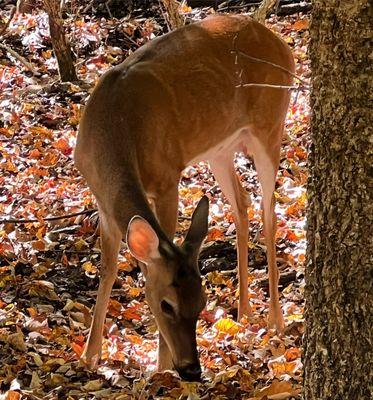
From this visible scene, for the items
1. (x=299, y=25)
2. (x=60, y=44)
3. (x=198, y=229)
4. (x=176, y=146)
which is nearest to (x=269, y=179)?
(x=176, y=146)

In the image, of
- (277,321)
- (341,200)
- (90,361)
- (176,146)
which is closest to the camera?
(341,200)

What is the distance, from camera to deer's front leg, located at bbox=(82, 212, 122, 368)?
5.85 m

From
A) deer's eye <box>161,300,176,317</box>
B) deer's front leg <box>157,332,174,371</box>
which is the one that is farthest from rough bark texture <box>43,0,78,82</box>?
deer's eye <box>161,300,176,317</box>

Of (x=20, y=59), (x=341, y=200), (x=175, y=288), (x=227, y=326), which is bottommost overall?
(x=227, y=326)

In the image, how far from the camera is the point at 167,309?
198 inches

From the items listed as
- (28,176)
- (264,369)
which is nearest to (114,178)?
(264,369)

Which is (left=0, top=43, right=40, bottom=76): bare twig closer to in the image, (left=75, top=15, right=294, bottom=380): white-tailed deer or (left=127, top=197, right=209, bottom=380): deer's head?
(left=75, top=15, right=294, bottom=380): white-tailed deer

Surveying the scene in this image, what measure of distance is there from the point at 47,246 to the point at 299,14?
5.76 meters

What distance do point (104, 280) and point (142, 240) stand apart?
107 cm

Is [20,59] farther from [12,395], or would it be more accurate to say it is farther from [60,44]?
[12,395]

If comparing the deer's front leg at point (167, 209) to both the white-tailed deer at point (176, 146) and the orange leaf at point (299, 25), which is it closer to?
the white-tailed deer at point (176, 146)

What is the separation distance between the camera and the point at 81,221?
7805 mm

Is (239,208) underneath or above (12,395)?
above

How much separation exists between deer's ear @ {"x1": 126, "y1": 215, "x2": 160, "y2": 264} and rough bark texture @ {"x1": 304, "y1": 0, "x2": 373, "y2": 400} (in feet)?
4.03
